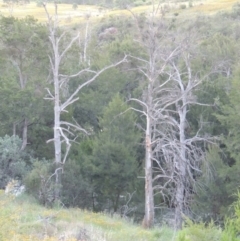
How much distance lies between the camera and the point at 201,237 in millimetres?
5645

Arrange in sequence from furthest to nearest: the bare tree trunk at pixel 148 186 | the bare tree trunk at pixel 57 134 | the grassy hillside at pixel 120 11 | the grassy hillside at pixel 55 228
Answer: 1. the grassy hillside at pixel 120 11
2. the bare tree trunk at pixel 57 134
3. the bare tree trunk at pixel 148 186
4. the grassy hillside at pixel 55 228

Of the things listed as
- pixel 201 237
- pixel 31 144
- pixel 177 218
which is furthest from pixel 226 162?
pixel 201 237

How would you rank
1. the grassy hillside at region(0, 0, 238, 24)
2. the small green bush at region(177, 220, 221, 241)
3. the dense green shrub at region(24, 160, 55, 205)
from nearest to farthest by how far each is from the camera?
the small green bush at region(177, 220, 221, 241) → the dense green shrub at region(24, 160, 55, 205) → the grassy hillside at region(0, 0, 238, 24)

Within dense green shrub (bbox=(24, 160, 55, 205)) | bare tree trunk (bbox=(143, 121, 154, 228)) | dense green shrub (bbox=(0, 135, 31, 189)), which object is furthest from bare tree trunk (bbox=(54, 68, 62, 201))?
bare tree trunk (bbox=(143, 121, 154, 228))

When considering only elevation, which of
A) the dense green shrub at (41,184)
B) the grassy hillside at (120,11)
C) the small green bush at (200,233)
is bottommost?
the dense green shrub at (41,184)

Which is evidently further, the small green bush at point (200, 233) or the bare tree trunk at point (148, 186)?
the bare tree trunk at point (148, 186)

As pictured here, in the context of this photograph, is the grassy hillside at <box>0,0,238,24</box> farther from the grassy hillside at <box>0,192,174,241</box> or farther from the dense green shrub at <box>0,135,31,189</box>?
the grassy hillside at <box>0,192,174,241</box>

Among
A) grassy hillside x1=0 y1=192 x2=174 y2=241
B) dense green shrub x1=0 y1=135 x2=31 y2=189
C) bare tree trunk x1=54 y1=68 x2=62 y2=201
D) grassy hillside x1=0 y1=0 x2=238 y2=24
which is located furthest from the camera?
grassy hillside x1=0 y1=0 x2=238 y2=24

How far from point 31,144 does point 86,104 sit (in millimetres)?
3386

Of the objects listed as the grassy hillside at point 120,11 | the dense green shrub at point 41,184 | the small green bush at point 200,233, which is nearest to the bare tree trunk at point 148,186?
the dense green shrub at point 41,184

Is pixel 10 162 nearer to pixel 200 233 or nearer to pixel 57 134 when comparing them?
pixel 57 134

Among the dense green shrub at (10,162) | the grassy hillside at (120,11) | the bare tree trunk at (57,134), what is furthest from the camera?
the grassy hillside at (120,11)

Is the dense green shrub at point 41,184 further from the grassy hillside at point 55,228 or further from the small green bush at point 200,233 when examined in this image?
the small green bush at point 200,233

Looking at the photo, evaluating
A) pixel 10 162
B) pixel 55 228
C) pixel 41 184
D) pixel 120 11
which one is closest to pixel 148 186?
pixel 41 184
